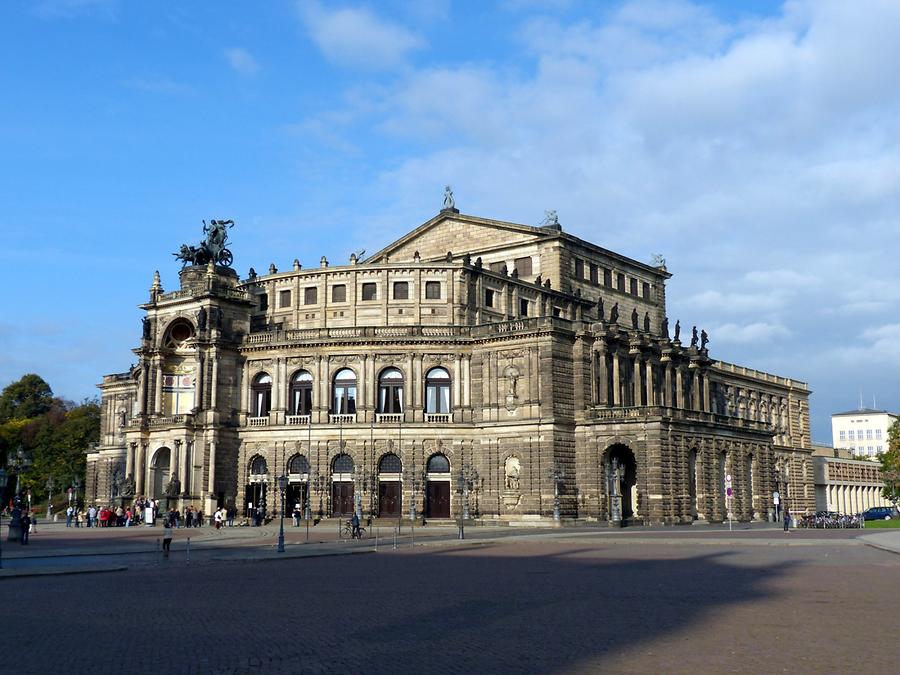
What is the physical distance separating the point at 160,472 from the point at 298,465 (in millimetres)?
13174

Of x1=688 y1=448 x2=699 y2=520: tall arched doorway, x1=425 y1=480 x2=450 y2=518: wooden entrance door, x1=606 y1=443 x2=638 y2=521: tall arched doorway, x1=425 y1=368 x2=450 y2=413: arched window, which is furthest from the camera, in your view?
x1=425 y1=368 x2=450 y2=413: arched window

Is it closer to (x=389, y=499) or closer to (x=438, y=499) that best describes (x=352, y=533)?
(x=389, y=499)

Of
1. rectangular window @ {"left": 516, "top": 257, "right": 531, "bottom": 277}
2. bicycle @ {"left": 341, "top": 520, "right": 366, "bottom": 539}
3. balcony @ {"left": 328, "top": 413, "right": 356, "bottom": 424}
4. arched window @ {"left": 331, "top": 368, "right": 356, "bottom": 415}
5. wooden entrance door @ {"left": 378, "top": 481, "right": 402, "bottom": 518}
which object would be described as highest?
rectangular window @ {"left": 516, "top": 257, "right": 531, "bottom": 277}

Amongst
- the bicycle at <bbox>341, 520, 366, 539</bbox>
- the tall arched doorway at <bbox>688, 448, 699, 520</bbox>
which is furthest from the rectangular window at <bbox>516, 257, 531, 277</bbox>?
the bicycle at <bbox>341, 520, 366, 539</bbox>

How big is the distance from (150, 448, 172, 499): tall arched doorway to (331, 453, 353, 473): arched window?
1539 centimetres

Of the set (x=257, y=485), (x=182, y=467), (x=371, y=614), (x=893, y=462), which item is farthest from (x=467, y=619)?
(x=893, y=462)

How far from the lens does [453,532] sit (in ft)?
211

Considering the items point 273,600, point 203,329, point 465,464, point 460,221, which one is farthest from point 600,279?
point 273,600

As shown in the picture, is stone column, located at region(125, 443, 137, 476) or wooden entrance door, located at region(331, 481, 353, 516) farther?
stone column, located at region(125, 443, 137, 476)

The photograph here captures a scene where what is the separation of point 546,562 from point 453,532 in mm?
27780

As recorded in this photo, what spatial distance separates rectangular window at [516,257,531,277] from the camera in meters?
91.9

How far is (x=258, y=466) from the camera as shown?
269 feet

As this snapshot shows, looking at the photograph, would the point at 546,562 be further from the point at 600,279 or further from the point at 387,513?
the point at 600,279

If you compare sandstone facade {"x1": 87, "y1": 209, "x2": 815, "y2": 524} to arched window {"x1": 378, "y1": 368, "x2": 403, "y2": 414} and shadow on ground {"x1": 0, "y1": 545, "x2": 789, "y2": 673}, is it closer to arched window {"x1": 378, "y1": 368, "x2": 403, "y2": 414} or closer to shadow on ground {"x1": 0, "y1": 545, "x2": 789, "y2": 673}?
arched window {"x1": 378, "y1": 368, "x2": 403, "y2": 414}
